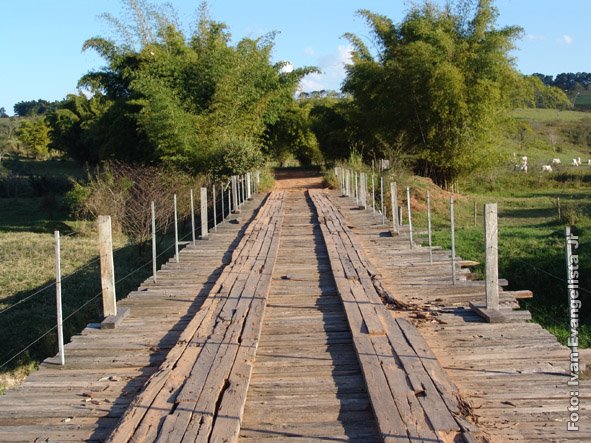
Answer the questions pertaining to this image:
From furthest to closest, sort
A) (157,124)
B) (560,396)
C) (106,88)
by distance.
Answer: (106,88) < (157,124) < (560,396)

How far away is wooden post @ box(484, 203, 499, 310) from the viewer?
5812 mm

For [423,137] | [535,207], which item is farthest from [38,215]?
[535,207]

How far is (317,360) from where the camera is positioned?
478 centimetres

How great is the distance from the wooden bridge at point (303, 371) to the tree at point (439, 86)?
59.3ft

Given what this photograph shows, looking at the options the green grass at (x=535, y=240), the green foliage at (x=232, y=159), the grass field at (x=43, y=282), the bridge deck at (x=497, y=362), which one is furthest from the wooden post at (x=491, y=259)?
the green foliage at (x=232, y=159)

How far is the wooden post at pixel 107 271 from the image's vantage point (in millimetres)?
5992

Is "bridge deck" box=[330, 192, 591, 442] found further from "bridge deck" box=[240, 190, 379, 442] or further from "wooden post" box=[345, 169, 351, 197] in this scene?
"wooden post" box=[345, 169, 351, 197]

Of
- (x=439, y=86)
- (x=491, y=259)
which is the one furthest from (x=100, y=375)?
(x=439, y=86)

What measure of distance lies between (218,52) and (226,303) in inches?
764

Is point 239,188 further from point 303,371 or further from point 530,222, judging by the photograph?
point 303,371

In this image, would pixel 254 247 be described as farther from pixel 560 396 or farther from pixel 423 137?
pixel 423 137

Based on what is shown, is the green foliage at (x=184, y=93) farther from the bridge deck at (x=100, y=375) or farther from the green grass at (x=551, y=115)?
the green grass at (x=551, y=115)

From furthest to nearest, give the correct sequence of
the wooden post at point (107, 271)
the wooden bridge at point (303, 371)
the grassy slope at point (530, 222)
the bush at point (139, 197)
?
1. the bush at point (139, 197)
2. the grassy slope at point (530, 222)
3. the wooden post at point (107, 271)
4. the wooden bridge at point (303, 371)

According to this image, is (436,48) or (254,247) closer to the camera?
(254,247)
